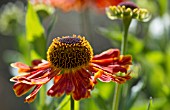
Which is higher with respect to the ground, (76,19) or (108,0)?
(108,0)

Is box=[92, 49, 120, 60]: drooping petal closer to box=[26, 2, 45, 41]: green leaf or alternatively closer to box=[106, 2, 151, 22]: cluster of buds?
box=[106, 2, 151, 22]: cluster of buds

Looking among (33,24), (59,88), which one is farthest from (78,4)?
(59,88)

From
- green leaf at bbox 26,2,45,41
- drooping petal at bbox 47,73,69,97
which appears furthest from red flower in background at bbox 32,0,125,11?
drooping petal at bbox 47,73,69,97

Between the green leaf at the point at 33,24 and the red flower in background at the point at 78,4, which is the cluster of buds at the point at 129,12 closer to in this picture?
the green leaf at the point at 33,24

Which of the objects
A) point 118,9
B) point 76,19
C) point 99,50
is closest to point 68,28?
point 76,19

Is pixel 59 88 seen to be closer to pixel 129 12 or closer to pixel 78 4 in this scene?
pixel 129 12

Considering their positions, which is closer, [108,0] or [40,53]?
[40,53]

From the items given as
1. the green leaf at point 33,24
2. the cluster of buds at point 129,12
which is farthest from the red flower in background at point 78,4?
the cluster of buds at point 129,12

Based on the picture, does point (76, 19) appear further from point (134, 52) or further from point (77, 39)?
point (77, 39)
